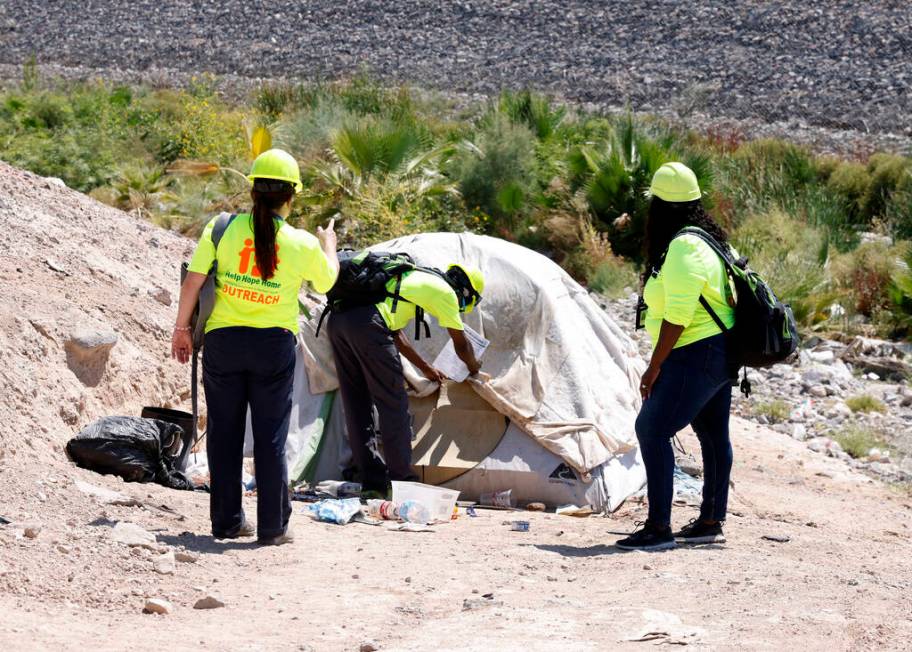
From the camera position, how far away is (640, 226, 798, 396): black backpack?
18.6 ft

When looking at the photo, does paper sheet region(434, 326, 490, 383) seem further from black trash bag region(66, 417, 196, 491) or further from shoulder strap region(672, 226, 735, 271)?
shoulder strap region(672, 226, 735, 271)

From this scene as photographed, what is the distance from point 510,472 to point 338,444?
3.60 feet

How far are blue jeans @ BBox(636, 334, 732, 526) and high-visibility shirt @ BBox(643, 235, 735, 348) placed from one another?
80 millimetres

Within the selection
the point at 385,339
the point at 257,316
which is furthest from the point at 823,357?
the point at 257,316

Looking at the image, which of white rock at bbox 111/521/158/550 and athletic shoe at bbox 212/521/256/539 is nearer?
white rock at bbox 111/521/158/550

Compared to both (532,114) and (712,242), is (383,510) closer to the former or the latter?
(712,242)

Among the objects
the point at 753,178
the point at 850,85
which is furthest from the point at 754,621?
the point at 850,85

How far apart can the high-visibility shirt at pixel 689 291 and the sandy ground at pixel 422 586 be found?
105cm

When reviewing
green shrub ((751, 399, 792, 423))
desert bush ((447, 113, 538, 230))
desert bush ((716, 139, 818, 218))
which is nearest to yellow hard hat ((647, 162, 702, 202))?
green shrub ((751, 399, 792, 423))

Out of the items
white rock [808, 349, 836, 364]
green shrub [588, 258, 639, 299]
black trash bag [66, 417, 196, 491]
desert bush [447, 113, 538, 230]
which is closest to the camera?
black trash bag [66, 417, 196, 491]

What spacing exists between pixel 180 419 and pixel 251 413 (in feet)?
5.62

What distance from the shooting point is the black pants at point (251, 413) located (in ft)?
18.1

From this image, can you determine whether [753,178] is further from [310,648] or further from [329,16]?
[329,16]

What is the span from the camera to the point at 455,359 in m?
7.50
